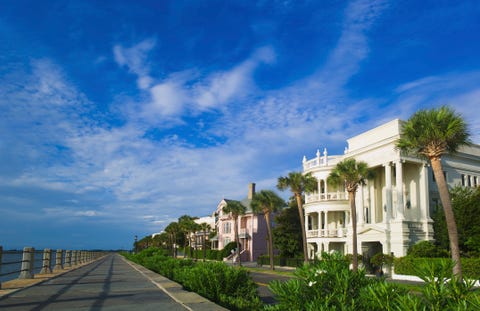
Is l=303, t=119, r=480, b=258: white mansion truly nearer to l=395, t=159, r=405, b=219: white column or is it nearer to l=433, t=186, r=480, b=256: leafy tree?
l=395, t=159, r=405, b=219: white column

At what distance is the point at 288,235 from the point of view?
53125mm

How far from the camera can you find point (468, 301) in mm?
3641

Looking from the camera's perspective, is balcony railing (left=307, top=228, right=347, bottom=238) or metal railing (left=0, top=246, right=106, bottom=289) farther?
balcony railing (left=307, top=228, right=347, bottom=238)

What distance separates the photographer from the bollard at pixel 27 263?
16734 mm

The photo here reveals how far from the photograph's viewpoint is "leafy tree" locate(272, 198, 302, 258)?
52.7m

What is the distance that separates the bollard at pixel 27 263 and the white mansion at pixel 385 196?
28519 millimetres

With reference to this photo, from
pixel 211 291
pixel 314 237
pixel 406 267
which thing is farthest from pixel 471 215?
pixel 211 291

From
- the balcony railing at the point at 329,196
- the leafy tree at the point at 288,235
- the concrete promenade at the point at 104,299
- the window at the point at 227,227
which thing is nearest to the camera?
the concrete promenade at the point at 104,299

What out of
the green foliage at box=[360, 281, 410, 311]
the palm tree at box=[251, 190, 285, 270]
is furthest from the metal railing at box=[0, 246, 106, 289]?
the palm tree at box=[251, 190, 285, 270]

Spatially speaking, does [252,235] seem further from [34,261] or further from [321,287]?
[321,287]

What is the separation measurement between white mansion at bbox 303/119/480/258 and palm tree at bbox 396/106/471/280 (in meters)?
11.1

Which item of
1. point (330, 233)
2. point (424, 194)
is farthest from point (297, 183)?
point (424, 194)

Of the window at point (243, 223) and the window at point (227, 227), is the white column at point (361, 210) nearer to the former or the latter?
the window at point (243, 223)

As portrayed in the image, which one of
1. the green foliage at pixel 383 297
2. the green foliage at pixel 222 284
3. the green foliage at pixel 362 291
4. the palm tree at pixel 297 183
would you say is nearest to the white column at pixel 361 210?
the palm tree at pixel 297 183
